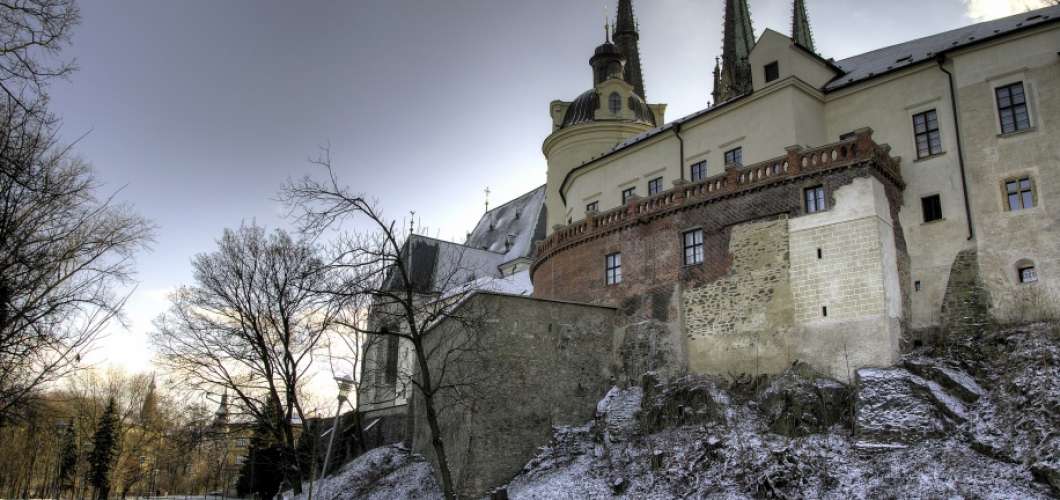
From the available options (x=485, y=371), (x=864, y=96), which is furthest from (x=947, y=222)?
(x=485, y=371)

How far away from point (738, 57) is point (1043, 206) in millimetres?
37531

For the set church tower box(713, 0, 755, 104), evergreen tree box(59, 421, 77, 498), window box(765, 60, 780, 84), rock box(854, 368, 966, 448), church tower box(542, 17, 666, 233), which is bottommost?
evergreen tree box(59, 421, 77, 498)

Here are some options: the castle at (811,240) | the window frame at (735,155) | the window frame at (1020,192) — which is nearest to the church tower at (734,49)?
the castle at (811,240)

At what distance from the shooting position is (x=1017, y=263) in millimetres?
22703

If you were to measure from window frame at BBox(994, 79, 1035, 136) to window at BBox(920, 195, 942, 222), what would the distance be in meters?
2.70

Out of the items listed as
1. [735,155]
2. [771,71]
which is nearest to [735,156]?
[735,155]

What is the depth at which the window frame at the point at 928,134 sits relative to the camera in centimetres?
2525

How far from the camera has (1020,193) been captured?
23219mm

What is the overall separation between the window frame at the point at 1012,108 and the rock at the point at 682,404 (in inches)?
474

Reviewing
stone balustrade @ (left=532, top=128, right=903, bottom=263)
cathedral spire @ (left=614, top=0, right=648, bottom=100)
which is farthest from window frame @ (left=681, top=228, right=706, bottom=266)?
cathedral spire @ (left=614, top=0, right=648, bottom=100)

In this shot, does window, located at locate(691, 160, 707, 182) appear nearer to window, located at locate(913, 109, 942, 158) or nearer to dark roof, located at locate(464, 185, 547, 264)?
window, located at locate(913, 109, 942, 158)

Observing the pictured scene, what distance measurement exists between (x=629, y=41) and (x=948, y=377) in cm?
4923

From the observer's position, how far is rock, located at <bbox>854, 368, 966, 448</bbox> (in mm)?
19281

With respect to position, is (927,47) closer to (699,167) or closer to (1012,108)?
(1012,108)
